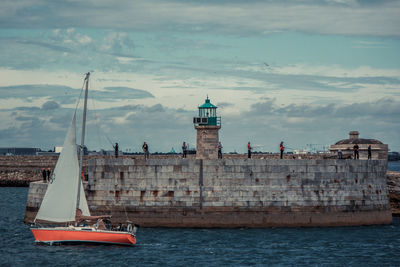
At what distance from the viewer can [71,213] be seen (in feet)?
116

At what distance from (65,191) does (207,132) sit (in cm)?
1109

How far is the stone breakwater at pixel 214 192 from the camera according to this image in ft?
125

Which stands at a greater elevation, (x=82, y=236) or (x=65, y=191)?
(x=65, y=191)

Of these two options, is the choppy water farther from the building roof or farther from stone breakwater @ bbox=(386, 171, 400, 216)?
the building roof

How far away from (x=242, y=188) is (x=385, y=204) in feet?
32.6

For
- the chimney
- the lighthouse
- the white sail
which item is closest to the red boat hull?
the white sail

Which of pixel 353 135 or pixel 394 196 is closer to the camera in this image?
pixel 394 196

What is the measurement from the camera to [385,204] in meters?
42.2

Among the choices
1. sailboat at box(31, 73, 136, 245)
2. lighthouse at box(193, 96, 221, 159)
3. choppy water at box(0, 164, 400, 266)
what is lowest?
choppy water at box(0, 164, 400, 266)

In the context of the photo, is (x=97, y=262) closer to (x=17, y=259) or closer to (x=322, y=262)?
(x=17, y=259)

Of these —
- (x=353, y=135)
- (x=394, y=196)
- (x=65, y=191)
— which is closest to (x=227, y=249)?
(x=65, y=191)

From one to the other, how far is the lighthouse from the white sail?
9505mm

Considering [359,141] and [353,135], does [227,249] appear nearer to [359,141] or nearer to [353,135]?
[359,141]

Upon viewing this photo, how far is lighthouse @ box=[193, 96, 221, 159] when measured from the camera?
43.3 m
